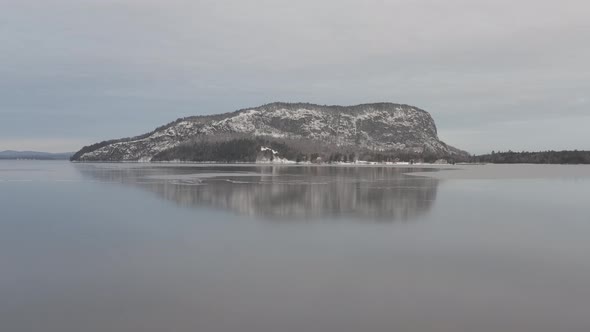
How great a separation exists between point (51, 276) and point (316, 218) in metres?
12.9

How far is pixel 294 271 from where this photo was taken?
12.2 m

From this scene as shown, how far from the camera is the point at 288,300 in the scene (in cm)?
978

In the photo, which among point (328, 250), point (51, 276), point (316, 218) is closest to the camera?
Result: point (51, 276)

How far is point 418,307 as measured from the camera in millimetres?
9414

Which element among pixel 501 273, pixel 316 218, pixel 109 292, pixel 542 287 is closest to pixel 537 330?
→ pixel 542 287

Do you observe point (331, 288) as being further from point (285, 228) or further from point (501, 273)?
point (285, 228)

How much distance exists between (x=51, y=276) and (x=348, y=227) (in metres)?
11.7

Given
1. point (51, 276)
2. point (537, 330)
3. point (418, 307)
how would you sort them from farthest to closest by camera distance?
point (51, 276) < point (418, 307) < point (537, 330)

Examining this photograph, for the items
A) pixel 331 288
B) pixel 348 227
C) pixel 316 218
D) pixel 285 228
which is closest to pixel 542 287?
pixel 331 288

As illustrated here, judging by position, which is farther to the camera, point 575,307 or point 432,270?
point 432,270

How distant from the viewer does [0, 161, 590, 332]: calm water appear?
8.76 meters

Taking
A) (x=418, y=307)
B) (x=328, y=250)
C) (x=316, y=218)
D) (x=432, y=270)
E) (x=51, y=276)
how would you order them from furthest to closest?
(x=316, y=218) < (x=328, y=250) < (x=432, y=270) < (x=51, y=276) < (x=418, y=307)

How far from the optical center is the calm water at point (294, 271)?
8.76m

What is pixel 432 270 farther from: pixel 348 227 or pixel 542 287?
pixel 348 227
